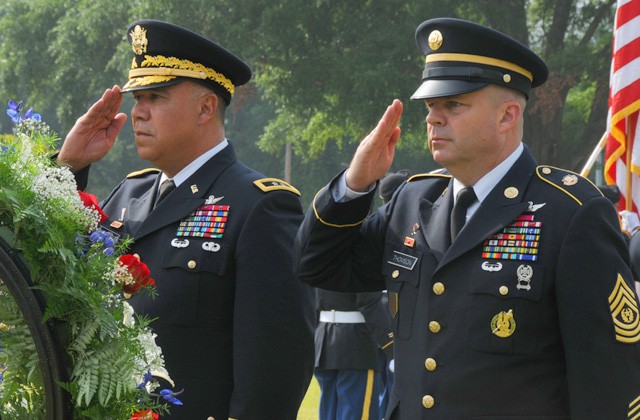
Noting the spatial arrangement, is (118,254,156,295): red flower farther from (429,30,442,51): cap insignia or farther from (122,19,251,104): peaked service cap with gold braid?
(122,19,251,104): peaked service cap with gold braid

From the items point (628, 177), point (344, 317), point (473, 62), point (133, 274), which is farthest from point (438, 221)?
point (628, 177)

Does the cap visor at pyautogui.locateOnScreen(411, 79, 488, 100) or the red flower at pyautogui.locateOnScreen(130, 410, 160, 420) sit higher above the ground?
the cap visor at pyautogui.locateOnScreen(411, 79, 488, 100)

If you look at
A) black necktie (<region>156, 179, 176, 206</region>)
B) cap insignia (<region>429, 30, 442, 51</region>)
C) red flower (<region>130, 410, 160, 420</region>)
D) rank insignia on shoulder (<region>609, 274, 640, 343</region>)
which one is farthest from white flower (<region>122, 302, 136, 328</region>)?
black necktie (<region>156, 179, 176, 206</region>)

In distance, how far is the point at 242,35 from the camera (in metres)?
22.5

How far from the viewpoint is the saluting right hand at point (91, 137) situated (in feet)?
13.4

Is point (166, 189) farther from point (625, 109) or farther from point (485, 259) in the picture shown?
point (625, 109)

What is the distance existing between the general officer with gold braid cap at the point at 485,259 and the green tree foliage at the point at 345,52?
18.0 meters

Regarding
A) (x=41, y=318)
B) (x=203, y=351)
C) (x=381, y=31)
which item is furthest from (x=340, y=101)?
(x=41, y=318)

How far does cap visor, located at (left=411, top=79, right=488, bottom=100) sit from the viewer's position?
3363 millimetres

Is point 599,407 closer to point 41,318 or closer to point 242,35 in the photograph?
point 41,318

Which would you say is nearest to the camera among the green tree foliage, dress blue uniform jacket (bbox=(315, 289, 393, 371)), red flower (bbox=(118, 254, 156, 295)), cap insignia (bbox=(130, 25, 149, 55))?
red flower (bbox=(118, 254, 156, 295))

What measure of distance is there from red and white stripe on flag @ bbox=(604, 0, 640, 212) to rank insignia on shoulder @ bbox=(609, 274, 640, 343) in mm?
5091

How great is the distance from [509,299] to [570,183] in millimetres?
412

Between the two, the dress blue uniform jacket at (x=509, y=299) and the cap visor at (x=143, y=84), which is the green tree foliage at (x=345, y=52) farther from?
the dress blue uniform jacket at (x=509, y=299)
